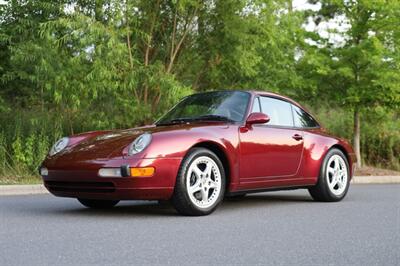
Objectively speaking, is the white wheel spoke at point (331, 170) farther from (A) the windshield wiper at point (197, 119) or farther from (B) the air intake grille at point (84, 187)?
(B) the air intake grille at point (84, 187)

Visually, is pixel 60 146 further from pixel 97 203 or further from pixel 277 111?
pixel 277 111

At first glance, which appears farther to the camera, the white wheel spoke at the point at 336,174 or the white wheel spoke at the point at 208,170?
the white wheel spoke at the point at 336,174

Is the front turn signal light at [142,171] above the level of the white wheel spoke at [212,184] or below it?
above

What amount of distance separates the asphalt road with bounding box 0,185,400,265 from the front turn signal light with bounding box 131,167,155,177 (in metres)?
0.46

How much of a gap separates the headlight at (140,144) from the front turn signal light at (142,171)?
0.64ft

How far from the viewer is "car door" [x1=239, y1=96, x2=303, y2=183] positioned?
771 centimetres

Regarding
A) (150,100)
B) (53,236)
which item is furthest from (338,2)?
(53,236)

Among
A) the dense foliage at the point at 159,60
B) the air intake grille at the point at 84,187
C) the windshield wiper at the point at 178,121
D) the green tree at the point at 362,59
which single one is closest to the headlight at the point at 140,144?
the air intake grille at the point at 84,187

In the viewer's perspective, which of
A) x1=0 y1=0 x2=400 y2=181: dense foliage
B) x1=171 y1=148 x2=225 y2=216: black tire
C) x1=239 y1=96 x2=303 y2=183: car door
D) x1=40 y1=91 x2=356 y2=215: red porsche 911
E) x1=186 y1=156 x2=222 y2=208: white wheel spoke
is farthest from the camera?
x1=0 y1=0 x2=400 y2=181: dense foliage

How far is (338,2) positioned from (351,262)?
41.2ft

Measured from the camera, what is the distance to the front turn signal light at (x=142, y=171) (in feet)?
22.0

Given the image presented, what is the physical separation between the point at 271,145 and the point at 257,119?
1.51 ft

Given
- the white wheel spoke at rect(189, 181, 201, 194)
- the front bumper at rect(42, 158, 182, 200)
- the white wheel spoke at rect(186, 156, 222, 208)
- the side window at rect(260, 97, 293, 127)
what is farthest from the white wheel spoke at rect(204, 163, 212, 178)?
the side window at rect(260, 97, 293, 127)

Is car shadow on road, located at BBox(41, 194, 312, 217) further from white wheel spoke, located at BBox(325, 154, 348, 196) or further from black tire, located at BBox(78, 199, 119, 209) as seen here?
white wheel spoke, located at BBox(325, 154, 348, 196)
